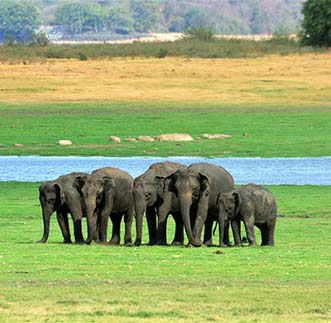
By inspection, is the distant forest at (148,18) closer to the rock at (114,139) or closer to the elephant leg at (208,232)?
the rock at (114,139)

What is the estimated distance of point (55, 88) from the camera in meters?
46.8

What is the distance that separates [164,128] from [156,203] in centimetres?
2047

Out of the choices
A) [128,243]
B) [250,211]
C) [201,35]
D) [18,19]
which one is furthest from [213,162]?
[18,19]

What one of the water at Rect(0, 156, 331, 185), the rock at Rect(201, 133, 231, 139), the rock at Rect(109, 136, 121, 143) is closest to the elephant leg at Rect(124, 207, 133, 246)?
the water at Rect(0, 156, 331, 185)

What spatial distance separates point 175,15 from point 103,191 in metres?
180

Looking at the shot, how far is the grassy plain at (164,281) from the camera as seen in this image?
38.8 feet

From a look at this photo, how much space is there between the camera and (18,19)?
162500 mm

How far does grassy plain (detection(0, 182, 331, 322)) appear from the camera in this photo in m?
11.8

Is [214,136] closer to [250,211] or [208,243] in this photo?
[208,243]

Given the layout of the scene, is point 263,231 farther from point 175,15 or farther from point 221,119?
point 175,15

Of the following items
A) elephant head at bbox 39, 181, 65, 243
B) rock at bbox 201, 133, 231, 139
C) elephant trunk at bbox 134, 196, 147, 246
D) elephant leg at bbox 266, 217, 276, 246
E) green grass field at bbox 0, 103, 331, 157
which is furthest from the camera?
rock at bbox 201, 133, 231, 139

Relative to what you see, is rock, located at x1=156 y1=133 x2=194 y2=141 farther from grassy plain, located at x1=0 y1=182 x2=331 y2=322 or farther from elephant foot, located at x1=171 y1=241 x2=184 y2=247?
elephant foot, located at x1=171 y1=241 x2=184 y2=247

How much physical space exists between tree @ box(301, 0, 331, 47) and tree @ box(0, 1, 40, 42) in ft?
302

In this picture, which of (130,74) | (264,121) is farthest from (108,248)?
(130,74)
